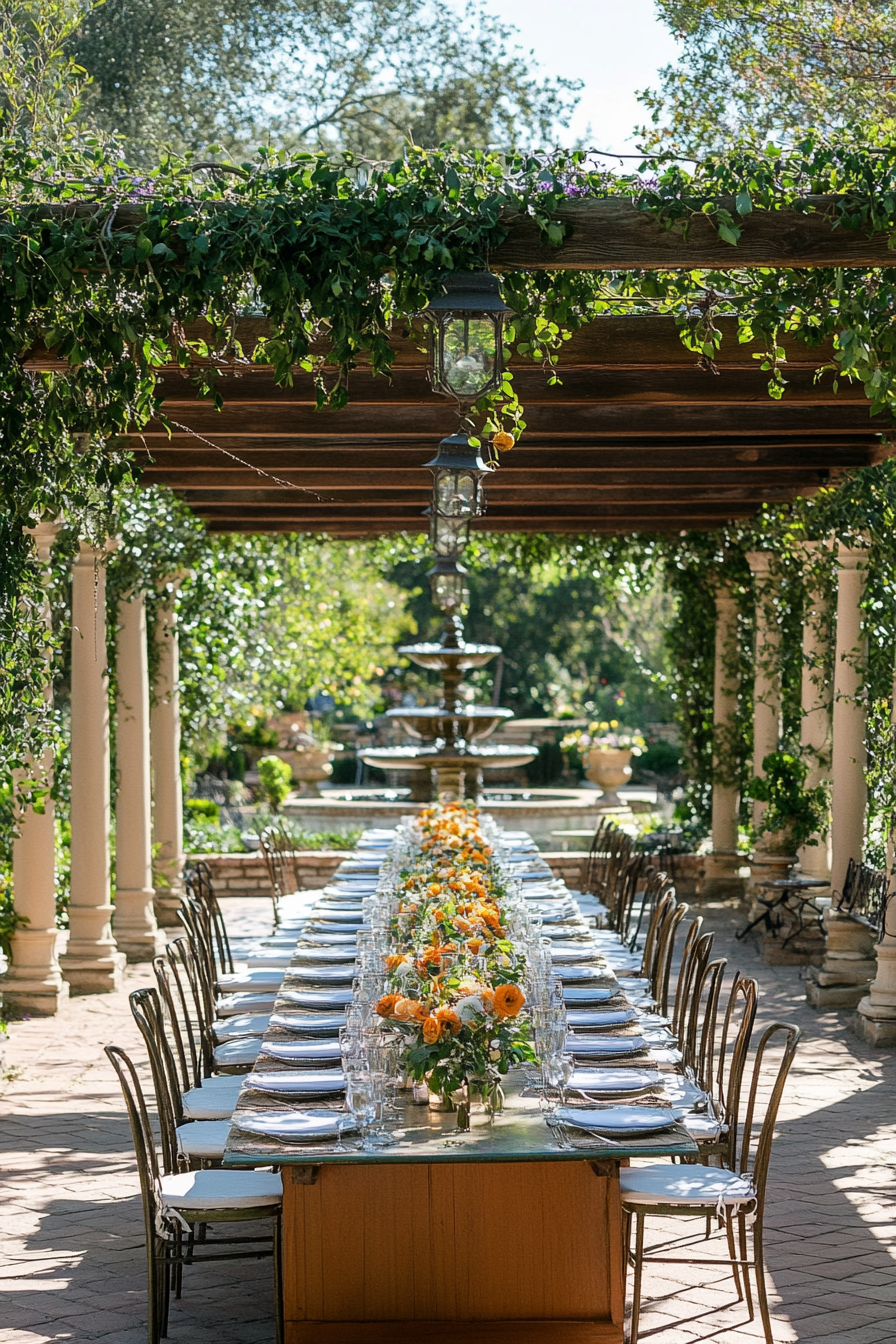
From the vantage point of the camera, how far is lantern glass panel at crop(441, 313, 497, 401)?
Result: 151 inches

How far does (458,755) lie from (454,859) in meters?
6.95

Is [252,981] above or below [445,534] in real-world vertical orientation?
below

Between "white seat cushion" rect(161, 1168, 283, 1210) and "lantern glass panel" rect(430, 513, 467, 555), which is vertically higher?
"lantern glass panel" rect(430, 513, 467, 555)

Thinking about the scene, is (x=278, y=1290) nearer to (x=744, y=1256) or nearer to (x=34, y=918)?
(x=744, y=1256)

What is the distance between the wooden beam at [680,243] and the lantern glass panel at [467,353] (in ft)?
1.09

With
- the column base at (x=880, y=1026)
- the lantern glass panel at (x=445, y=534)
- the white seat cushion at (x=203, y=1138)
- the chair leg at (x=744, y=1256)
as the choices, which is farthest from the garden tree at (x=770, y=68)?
the chair leg at (x=744, y=1256)

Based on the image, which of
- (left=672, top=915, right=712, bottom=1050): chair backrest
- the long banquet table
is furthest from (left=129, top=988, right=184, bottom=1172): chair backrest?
(left=672, top=915, right=712, bottom=1050): chair backrest

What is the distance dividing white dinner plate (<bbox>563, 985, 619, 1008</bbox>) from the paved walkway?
0.91 m

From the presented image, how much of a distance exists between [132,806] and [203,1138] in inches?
252

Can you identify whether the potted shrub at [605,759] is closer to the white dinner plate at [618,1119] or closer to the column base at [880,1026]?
the column base at [880,1026]

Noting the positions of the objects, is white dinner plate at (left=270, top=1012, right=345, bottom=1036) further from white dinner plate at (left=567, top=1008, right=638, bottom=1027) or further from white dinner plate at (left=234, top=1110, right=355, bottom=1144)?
white dinner plate at (left=234, top=1110, right=355, bottom=1144)

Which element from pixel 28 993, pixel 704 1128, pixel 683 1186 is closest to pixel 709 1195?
pixel 683 1186

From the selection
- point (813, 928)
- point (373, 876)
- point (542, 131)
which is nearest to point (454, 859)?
point (373, 876)

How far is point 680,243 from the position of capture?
410 centimetres
